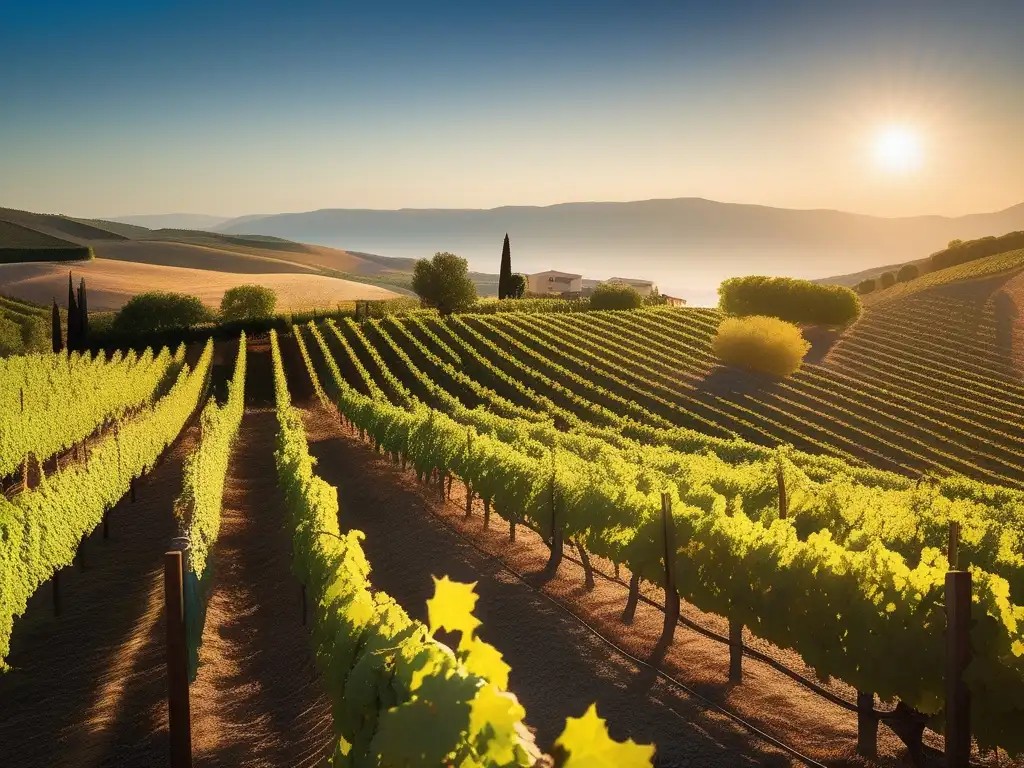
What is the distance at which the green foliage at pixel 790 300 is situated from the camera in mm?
63438

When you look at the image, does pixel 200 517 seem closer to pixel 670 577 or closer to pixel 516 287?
pixel 670 577

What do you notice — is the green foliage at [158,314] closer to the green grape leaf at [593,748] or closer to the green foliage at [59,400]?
the green foliage at [59,400]

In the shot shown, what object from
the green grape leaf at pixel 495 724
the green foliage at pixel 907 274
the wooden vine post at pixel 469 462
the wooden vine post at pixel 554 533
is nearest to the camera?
the green grape leaf at pixel 495 724

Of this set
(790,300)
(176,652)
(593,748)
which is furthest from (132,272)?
(593,748)

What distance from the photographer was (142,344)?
58.3m

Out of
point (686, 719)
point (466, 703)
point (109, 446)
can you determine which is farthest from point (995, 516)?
point (109, 446)

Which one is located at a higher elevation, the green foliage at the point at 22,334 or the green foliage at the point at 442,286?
the green foliage at the point at 442,286

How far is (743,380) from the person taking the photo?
47906 millimetres

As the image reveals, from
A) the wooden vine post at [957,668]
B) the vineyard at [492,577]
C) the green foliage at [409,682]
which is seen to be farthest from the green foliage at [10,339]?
the wooden vine post at [957,668]

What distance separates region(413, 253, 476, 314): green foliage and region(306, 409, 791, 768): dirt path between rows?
58.5m

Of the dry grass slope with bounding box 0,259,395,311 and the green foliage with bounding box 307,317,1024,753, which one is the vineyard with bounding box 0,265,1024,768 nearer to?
the green foliage with bounding box 307,317,1024,753

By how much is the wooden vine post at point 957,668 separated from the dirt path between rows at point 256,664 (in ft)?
20.0

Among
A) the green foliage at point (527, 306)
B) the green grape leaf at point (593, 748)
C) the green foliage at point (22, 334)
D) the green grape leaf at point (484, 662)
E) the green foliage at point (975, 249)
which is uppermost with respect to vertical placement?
the green foliage at point (975, 249)

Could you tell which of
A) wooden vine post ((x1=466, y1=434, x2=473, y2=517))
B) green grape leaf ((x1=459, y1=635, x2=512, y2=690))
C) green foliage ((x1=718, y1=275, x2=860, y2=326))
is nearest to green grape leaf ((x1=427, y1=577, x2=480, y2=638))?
green grape leaf ((x1=459, y1=635, x2=512, y2=690))
